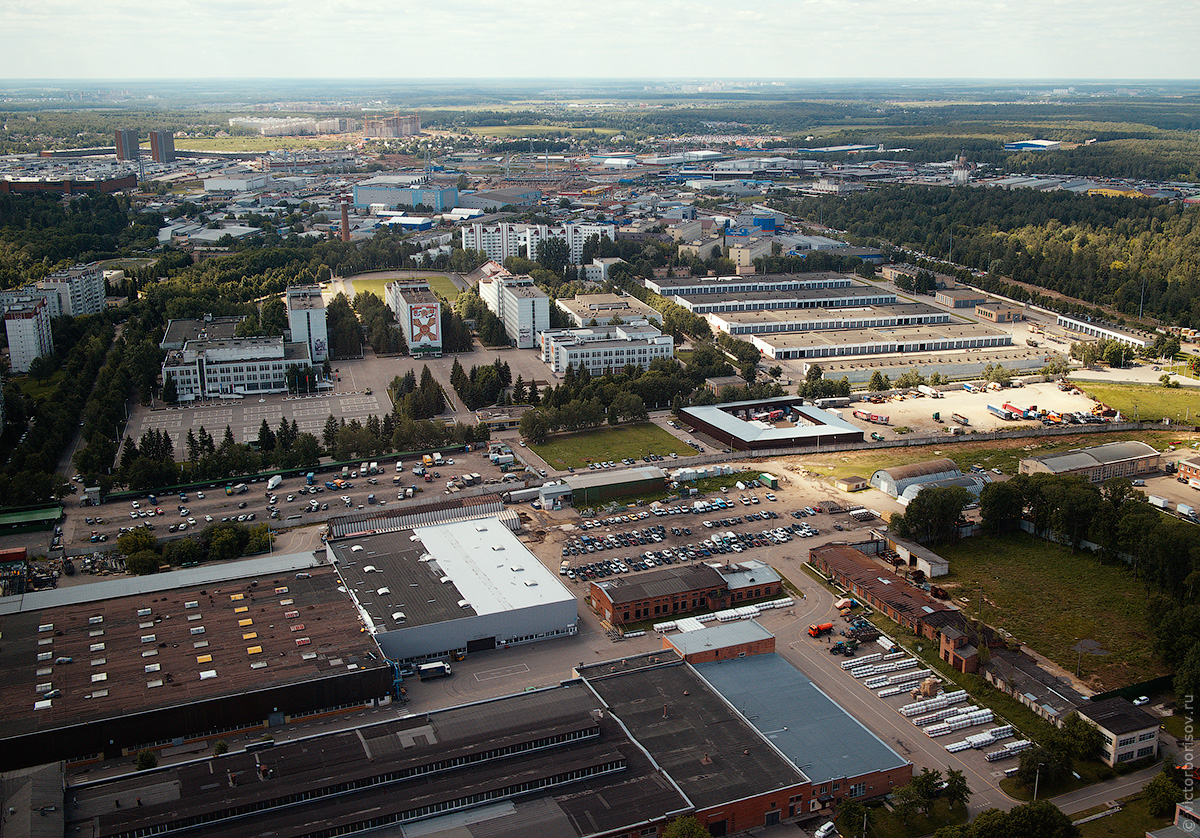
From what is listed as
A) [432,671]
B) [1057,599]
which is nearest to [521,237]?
[1057,599]

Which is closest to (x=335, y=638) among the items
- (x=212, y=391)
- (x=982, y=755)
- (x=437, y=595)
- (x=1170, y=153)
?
(x=437, y=595)

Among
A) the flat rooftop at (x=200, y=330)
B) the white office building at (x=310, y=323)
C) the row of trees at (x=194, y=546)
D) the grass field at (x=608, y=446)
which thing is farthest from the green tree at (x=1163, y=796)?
the flat rooftop at (x=200, y=330)

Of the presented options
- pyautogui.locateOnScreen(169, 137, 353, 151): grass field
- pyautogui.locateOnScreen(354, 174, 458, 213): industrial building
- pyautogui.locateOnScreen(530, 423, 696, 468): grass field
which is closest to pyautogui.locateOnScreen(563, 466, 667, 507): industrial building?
pyautogui.locateOnScreen(530, 423, 696, 468): grass field

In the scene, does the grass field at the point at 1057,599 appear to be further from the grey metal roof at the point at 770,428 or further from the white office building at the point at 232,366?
the white office building at the point at 232,366

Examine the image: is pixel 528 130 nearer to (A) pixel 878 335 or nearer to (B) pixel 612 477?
(A) pixel 878 335

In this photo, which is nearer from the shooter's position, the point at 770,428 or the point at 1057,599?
the point at 1057,599

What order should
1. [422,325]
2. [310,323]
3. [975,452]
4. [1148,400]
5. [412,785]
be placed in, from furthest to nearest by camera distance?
[422,325] → [310,323] → [1148,400] → [975,452] → [412,785]
